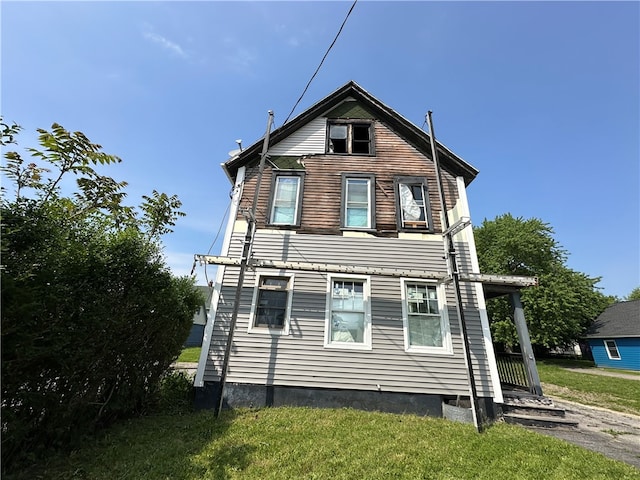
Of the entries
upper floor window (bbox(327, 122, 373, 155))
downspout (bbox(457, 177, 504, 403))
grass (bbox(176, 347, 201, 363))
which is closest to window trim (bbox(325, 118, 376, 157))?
upper floor window (bbox(327, 122, 373, 155))

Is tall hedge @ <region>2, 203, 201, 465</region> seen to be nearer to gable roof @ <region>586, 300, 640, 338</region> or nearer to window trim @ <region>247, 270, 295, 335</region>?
window trim @ <region>247, 270, 295, 335</region>

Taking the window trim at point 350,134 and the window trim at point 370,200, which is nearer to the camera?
the window trim at point 370,200

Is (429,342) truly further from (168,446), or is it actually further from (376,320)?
(168,446)

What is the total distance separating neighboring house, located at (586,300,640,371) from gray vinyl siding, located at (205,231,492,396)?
1123 inches

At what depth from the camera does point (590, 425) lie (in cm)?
698

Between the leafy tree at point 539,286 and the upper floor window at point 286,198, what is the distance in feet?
75.5

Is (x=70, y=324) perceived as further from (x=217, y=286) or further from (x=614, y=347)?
(x=614, y=347)

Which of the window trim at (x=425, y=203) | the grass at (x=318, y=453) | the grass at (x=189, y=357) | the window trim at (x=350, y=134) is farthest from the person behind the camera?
the grass at (x=189, y=357)

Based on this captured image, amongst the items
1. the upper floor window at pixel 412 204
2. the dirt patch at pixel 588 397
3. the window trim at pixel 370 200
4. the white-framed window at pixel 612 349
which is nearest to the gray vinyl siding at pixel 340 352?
the window trim at pixel 370 200

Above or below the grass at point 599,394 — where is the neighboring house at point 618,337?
above

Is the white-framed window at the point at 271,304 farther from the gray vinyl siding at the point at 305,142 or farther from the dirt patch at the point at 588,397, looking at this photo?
the dirt patch at the point at 588,397

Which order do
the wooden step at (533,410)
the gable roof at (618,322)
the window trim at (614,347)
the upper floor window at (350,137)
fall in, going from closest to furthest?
the wooden step at (533,410) < the upper floor window at (350,137) < the gable roof at (618,322) < the window trim at (614,347)

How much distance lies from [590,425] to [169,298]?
34.6 ft

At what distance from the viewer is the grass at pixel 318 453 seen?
382 cm
